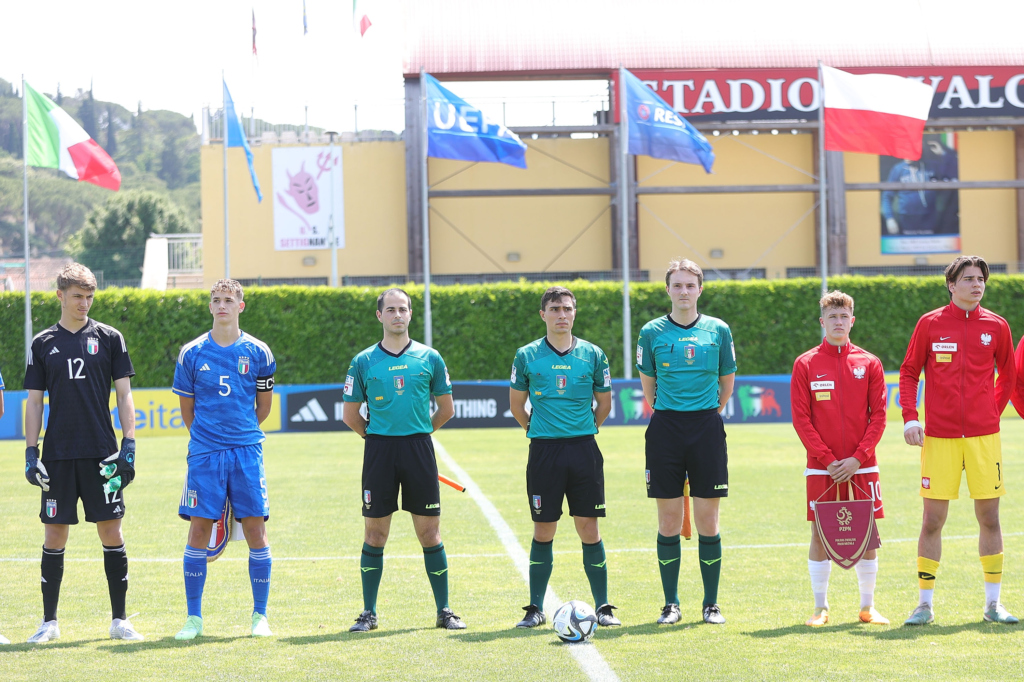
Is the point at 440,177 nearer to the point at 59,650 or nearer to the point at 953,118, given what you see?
the point at 953,118

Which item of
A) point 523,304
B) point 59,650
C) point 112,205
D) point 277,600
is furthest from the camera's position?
point 112,205

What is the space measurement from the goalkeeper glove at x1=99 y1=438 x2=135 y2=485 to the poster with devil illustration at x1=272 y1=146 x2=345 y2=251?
2769 centimetres

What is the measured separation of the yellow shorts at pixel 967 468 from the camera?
20.3 feet

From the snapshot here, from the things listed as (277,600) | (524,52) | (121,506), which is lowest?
(277,600)

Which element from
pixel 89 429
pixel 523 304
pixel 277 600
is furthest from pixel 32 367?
pixel 523 304

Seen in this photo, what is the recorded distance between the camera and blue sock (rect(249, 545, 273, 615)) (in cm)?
614

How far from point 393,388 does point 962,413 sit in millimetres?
3386

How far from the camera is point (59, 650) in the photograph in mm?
5660

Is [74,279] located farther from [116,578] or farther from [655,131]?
[655,131]

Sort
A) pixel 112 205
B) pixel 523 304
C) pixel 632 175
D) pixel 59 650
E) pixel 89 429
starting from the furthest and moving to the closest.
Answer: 1. pixel 112 205
2. pixel 632 175
3. pixel 523 304
4. pixel 89 429
5. pixel 59 650

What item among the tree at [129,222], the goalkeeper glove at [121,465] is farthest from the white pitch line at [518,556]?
the tree at [129,222]

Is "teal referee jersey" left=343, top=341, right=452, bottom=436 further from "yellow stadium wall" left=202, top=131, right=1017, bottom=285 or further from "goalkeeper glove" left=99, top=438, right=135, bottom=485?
"yellow stadium wall" left=202, top=131, right=1017, bottom=285

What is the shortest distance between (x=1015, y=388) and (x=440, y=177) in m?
27.3

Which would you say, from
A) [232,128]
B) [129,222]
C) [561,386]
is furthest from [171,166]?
[561,386]
